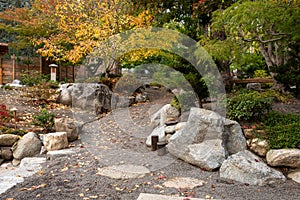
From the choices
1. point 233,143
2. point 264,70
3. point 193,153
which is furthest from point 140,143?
point 264,70

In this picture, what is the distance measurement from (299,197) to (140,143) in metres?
2.83

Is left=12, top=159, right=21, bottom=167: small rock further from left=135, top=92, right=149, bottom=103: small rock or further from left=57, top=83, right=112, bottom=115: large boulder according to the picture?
left=135, top=92, right=149, bottom=103: small rock

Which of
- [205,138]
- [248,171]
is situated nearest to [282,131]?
[248,171]

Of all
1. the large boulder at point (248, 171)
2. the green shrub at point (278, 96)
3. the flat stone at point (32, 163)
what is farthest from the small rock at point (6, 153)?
the green shrub at point (278, 96)

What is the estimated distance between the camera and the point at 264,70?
34.1ft

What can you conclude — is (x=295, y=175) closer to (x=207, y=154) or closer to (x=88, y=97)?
(x=207, y=154)

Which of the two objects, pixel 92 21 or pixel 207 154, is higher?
pixel 92 21

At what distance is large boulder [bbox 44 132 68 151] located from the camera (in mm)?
4570

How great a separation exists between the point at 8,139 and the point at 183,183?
131 inches

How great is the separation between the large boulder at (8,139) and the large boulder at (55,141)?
1.99 feet

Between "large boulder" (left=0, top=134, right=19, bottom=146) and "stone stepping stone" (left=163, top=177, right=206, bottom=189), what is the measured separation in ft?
10.1

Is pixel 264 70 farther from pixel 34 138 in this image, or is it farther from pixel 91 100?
pixel 34 138

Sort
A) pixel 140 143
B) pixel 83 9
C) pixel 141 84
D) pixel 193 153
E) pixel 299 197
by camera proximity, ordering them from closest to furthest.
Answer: pixel 299 197
pixel 193 153
pixel 140 143
pixel 83 9
pixel 141 84

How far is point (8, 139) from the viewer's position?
4.71m
